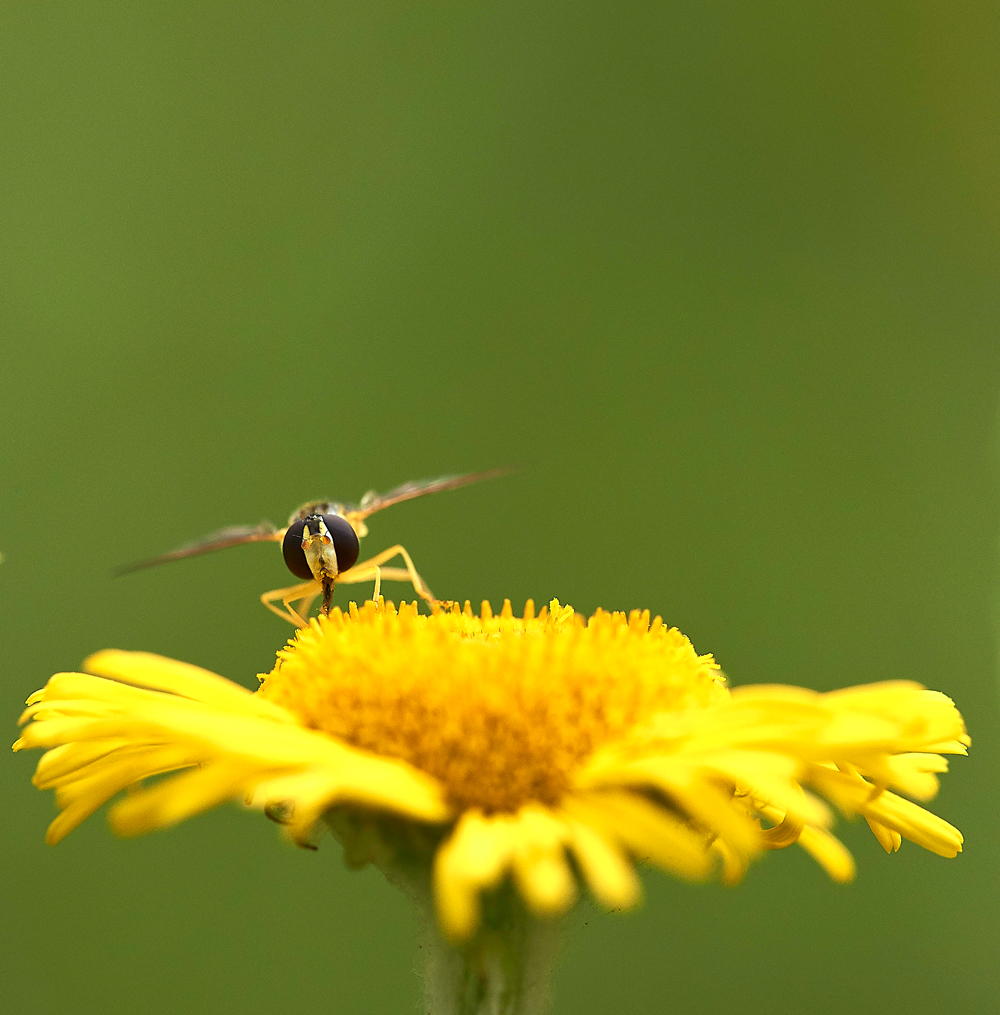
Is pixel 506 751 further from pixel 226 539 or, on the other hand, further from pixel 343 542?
pixel 226 539

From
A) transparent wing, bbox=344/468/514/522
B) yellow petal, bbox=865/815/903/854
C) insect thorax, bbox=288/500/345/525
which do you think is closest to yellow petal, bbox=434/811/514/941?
yellow petal, bbox=865/815/903/854

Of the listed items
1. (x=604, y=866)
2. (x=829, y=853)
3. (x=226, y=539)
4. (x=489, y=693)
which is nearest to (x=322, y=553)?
(x=226, y=539)

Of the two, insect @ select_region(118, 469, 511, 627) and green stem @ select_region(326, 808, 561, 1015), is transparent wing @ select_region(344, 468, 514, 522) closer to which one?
insect @ select_region(118, 469, 511, 627)

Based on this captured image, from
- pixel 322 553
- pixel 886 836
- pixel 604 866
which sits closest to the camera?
pixel 604 866

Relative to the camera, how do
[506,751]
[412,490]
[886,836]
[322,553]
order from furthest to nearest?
[412,490]
[322,553]
[886,836]
[506,751]

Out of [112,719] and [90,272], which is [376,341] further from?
[112,719]

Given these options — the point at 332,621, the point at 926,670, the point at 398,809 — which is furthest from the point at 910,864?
the point at 398,809
